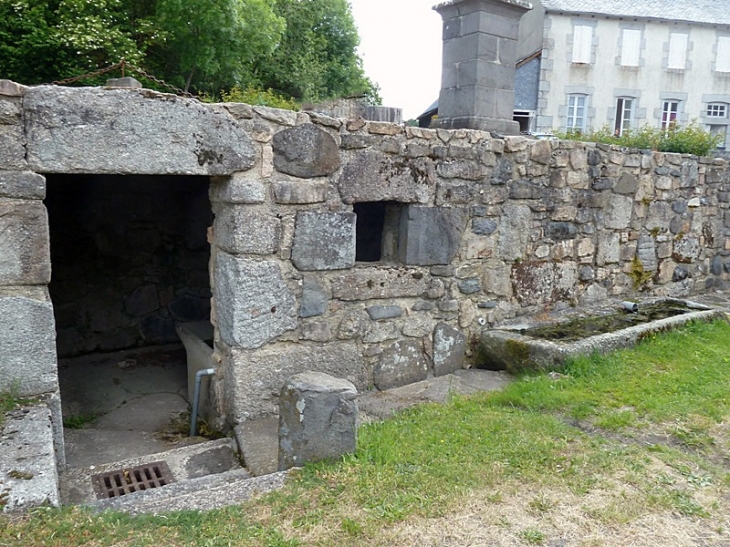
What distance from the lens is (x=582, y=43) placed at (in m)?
21.4

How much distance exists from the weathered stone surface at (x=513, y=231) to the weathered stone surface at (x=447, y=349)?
0.72 m

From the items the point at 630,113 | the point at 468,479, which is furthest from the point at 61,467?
the point at 630,113

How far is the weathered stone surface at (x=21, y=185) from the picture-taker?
2754mm

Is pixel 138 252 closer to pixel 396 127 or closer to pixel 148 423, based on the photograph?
pixel 148 423

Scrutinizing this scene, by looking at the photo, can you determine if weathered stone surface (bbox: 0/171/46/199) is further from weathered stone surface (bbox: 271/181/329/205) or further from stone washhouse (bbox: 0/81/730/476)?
weathered stone surface (bbox: 271/181/329/205)

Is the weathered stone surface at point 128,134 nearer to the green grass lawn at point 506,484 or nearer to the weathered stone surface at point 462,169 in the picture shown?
the weathered stone surface at point 462,169

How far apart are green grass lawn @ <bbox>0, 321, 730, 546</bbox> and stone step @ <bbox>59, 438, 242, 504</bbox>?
74 cm

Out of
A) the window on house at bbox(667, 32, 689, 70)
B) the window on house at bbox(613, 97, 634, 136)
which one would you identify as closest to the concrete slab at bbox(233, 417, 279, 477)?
the window on house at bbox(613, 97, 634, 136)

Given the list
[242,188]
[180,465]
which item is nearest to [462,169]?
[242,188]

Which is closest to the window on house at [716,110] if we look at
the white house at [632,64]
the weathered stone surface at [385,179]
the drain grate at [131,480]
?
the white house at [632,64]

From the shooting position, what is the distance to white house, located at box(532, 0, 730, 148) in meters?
21.2

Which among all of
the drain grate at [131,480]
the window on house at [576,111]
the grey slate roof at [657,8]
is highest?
the grey slate roof at [657,8]

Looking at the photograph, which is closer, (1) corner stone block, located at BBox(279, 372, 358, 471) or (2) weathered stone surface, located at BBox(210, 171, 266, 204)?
(1) corner stone block, located at BBox(279, 372, 358, 471)

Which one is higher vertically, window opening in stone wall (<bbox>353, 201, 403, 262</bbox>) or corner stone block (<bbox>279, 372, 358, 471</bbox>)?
window opening in stone wall (<bbox>353, 201, 403, 262</bbox>)
